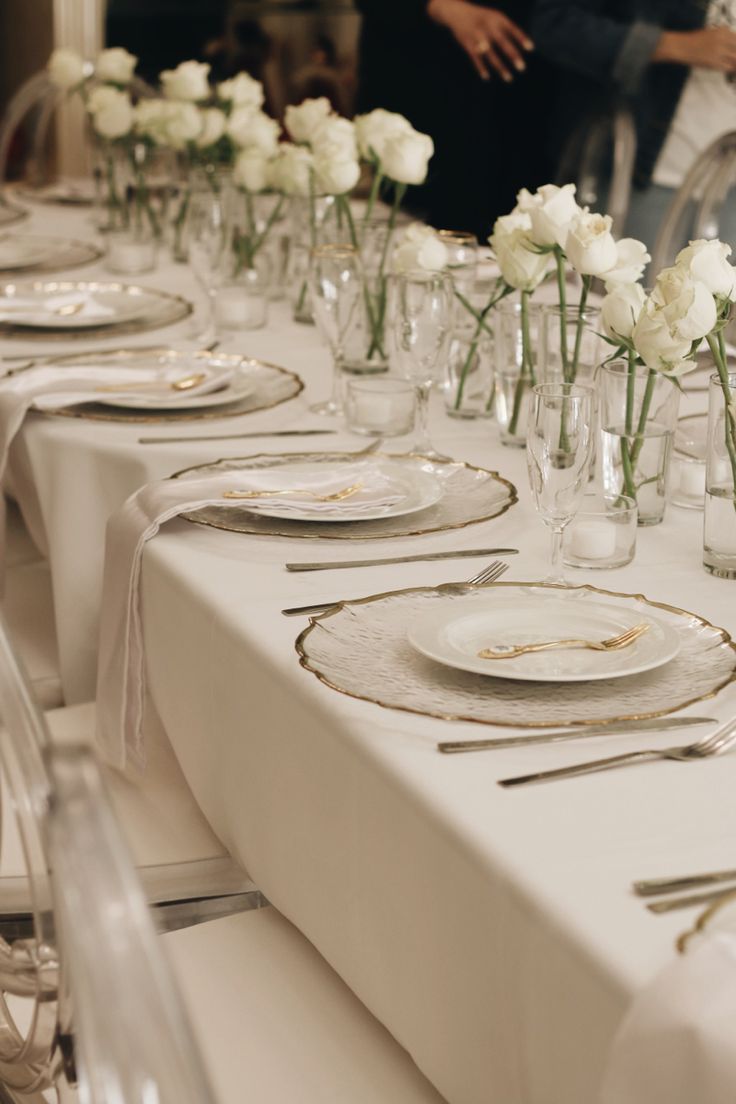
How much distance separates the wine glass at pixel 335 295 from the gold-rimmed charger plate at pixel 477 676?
70 cm

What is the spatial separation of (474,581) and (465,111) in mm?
3547

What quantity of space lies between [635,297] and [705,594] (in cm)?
27

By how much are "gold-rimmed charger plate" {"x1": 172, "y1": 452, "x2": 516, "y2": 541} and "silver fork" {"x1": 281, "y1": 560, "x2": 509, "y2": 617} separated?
98 mm

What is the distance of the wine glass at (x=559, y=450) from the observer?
1159 mm

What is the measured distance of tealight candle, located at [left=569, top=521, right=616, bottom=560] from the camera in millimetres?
1271

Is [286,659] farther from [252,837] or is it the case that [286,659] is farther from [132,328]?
[132,328]

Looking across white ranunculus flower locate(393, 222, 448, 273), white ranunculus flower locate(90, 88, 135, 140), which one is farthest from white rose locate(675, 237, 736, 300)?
white ranunculus flower locate(90, 88, 135, 140)

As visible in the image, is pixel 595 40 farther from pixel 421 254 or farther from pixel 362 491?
pixel 362 491

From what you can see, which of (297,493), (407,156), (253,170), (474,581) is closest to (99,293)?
(253,170)

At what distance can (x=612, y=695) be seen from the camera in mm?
989

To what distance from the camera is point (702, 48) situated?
3.44 metres

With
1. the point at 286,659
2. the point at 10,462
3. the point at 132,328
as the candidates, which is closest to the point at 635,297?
the point at 286,659

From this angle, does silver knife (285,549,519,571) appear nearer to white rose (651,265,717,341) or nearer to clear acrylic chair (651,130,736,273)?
white rose (651,265,717,341)

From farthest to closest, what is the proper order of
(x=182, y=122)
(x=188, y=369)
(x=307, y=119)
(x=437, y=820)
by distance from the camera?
(x=182, y=122)
(x=307, y=119)
(x=188, y=369)
(x=437, y=820)
